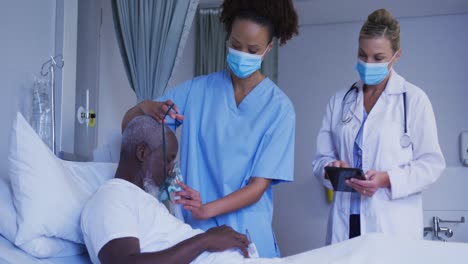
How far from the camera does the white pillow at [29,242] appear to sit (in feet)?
3.92

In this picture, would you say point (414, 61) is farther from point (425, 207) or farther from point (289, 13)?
point (289, 13)

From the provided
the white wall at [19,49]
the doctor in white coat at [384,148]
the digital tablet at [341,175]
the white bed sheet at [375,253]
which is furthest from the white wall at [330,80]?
the white bed sheet at [375,253]

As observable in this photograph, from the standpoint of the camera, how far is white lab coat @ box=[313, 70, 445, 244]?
1.65 metres

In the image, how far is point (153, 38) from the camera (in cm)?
203

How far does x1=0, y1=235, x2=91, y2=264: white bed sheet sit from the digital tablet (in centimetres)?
85

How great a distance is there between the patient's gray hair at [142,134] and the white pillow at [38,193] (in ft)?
0.66

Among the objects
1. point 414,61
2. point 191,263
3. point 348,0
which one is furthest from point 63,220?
point 414,61

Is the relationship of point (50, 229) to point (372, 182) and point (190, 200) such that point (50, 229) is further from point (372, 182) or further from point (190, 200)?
point (372, 182)

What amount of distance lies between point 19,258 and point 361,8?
3035mm

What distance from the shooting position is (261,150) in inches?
58.3

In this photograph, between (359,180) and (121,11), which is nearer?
(359,180)

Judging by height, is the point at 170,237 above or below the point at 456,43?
below

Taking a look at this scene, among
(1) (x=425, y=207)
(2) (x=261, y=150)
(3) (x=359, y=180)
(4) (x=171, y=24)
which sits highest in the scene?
(4) (x=171, y=24)

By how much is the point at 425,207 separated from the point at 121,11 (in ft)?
8.10
